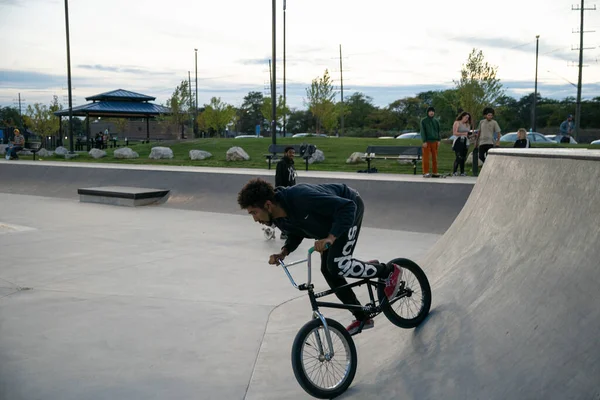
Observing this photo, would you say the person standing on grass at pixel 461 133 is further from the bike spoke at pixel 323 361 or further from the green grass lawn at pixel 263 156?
the bike spoke at pixel 323 361

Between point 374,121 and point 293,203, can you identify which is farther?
point 374,121

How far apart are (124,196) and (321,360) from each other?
40.8 ft

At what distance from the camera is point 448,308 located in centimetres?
467

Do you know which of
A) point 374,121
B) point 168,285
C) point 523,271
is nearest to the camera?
point 523,271

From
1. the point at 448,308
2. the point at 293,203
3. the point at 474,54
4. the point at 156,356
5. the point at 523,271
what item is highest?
the point at 474,54

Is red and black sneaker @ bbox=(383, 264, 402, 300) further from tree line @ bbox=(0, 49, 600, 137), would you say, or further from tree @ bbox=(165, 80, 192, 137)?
tree @ bbox=(165, 80, 192, 137)

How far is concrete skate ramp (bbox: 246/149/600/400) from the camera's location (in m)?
3.24

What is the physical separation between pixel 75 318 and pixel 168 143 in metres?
31.5

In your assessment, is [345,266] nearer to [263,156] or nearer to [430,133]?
[430,133]

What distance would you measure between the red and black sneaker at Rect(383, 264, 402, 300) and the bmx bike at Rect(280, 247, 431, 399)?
3cm

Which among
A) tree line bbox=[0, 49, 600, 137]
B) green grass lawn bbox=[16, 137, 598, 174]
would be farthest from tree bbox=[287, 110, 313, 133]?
green grass lawn bbox=[16, 137, 598, 174]

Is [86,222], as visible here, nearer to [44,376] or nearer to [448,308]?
[44,376]

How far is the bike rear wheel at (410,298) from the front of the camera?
15.4 feet

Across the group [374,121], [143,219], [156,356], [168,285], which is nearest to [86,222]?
[143,219]
